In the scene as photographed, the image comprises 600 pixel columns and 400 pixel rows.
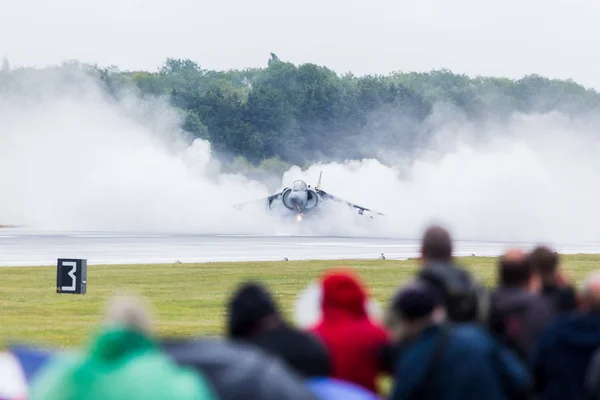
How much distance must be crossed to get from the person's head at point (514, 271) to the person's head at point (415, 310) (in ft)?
7.41

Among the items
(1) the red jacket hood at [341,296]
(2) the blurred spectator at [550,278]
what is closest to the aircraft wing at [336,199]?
(2) the blurred spectator at [550,278]

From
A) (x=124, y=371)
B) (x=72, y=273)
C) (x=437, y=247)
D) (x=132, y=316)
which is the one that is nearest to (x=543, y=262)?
(x=437, y=247)

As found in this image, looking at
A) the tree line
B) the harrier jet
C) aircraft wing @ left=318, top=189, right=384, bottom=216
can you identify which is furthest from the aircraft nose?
the tree line

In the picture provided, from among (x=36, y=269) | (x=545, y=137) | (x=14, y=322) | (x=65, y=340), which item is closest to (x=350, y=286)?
(x=65, y=340)

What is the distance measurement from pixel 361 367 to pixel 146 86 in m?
107

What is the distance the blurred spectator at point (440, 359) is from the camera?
25.9ft

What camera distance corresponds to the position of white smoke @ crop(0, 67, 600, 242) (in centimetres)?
7412

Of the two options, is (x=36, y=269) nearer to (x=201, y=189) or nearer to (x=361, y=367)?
(x=361, y=367)

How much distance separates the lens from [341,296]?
9.01m

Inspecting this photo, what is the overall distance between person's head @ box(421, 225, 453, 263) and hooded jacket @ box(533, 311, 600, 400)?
1.03 m

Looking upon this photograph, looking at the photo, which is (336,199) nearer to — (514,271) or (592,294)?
(514,271)

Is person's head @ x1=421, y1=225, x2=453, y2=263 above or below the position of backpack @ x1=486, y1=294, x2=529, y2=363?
above

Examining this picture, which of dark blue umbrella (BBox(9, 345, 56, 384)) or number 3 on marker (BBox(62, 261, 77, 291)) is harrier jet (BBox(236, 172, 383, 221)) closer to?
number 3 on marker (BBox(62, 261, 77, 291))

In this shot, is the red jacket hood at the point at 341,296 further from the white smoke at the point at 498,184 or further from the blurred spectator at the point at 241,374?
the white smoke at the point at 498,184
